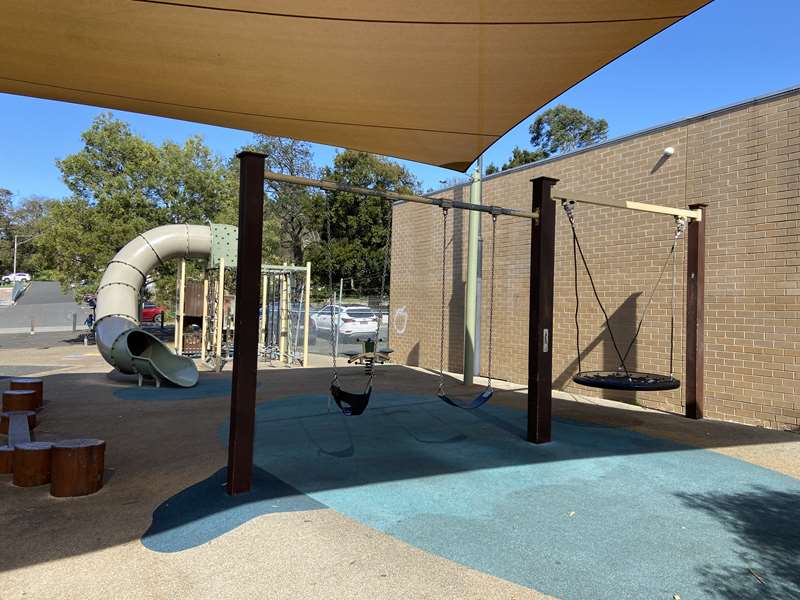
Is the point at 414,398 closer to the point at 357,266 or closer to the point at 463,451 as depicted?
the point at 463,451

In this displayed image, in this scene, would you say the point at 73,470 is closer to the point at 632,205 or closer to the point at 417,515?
the point at 417,515

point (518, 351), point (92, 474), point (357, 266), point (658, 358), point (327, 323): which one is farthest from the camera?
point (357, 266)

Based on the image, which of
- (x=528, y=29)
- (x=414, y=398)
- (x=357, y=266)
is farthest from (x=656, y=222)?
(x=357, y=266)

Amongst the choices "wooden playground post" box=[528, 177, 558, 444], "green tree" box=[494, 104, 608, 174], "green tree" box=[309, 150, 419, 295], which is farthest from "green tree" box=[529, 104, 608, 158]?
"wooden playground post" box=[528, 177, 558, 444]

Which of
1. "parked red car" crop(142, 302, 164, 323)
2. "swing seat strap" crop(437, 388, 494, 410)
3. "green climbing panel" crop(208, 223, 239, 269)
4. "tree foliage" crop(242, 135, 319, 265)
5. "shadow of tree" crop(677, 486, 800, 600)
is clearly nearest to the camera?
"shadow of tree" crop(677, 486, 800, 600)

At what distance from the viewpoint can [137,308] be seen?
38.8ft

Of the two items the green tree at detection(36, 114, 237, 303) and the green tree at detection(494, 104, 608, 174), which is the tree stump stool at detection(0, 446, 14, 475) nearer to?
the green tree at detection(36, 114, 237, 303)

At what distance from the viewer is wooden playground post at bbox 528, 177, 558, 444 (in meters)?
5.73

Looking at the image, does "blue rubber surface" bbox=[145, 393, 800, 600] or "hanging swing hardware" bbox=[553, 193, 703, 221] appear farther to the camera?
"hanging swing hardware" bbox=[553, 193, 703, 221]

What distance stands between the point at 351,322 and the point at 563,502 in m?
15.9

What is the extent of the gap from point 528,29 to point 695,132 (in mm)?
5868

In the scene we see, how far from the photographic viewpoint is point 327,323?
19.9 meters

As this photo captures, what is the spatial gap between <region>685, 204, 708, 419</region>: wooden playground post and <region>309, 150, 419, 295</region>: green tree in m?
23.4

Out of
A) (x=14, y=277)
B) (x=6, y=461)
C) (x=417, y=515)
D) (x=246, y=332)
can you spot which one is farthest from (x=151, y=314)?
(x=14, y=277)
